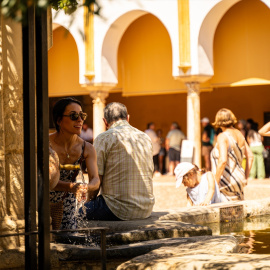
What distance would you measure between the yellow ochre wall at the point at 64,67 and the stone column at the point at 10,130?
1857 cm

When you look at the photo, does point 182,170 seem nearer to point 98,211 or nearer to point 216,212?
point 216,212

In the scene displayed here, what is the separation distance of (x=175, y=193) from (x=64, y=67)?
29.4 feet

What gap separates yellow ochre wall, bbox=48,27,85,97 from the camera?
23.1m

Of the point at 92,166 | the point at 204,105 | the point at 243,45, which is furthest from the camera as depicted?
the point at 204,105

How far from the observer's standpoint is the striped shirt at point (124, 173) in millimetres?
5703

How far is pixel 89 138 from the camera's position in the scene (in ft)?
73.3

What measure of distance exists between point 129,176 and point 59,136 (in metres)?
0.72

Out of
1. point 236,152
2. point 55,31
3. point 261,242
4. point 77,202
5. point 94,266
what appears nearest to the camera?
point 94,266

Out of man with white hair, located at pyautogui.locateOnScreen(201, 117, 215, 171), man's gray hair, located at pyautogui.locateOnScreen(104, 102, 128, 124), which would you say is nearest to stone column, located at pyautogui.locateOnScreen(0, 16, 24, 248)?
man's gray hair, located at pyautogui.locateOnScreen(104, 102, 128, 124)

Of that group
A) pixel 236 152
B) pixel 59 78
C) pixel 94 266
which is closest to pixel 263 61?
pixel 59 78

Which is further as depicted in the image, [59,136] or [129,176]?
[129,176]

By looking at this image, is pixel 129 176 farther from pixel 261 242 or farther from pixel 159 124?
pixel 159 124

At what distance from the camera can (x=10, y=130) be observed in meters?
4.50

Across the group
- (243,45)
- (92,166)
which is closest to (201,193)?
(92,166)
